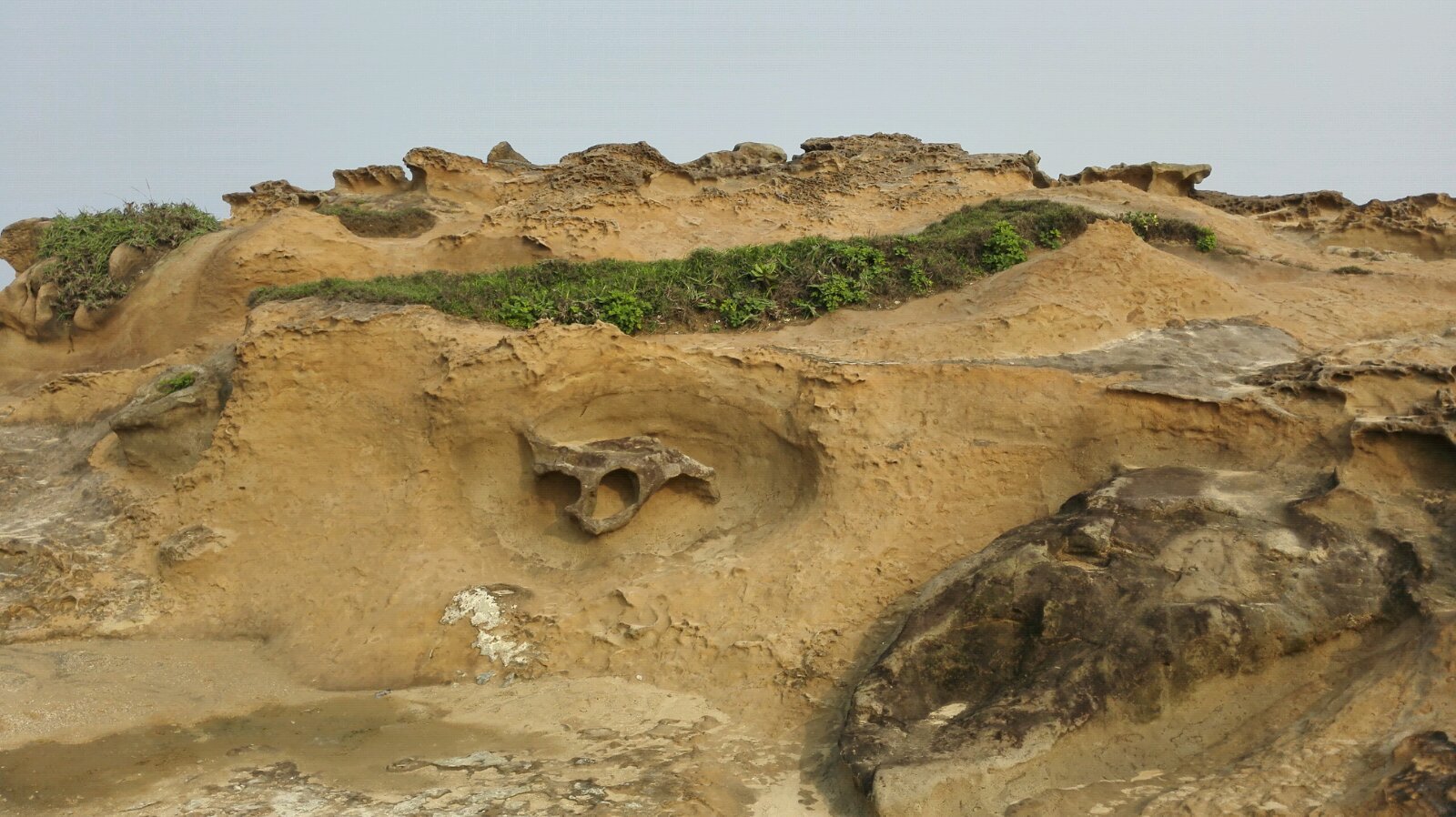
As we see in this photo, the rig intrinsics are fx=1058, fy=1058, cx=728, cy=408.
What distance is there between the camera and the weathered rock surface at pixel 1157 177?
1532cm

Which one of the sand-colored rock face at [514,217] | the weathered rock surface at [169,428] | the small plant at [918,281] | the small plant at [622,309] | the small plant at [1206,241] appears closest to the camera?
the weathered rock surface at [169,428]

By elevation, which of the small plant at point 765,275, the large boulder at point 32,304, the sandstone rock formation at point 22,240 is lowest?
the small plant at point 765,275

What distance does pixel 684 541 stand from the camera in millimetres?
8109

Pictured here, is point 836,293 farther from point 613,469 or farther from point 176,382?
point 176,382

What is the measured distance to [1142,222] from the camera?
11.4m

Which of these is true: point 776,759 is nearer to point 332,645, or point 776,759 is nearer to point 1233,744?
point 1233,744

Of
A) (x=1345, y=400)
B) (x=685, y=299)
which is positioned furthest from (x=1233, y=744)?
(x=685, y=299)

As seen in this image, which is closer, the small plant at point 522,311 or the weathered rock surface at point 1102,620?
the weathered rock surface at point 1102,620

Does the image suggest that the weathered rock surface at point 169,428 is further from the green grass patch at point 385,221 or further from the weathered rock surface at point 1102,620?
the weathered rock surface at point 1102,620

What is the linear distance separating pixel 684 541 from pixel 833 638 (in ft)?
5.62

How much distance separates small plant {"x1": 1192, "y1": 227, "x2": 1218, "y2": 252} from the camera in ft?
36.9

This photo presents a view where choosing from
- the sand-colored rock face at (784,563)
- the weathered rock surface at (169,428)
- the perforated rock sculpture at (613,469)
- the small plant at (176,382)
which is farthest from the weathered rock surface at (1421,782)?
the small plant at (176,382)

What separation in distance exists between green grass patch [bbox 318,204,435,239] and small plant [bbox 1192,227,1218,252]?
10.3 m

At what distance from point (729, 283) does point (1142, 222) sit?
4.76 m
